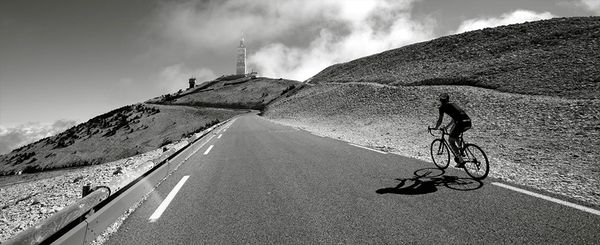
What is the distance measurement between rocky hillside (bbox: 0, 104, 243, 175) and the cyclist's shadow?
3501 cm

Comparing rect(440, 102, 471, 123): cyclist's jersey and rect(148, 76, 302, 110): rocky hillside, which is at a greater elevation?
rect(148, 76, 302, 110): rocky hillside

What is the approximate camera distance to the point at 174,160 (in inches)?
388

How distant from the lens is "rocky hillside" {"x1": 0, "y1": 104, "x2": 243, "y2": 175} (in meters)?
41.2

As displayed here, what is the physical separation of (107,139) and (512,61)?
60.7 metres

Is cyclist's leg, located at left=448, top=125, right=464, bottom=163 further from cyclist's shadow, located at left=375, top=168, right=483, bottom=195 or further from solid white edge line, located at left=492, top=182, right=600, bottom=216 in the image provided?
solid white edge line, located at left=492, top=182, right=600, bottom=216

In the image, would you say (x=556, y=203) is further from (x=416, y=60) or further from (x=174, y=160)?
(x=416, y=60)

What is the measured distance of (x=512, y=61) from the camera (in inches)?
1296

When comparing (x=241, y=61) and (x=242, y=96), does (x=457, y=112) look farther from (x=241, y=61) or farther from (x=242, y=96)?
(x=241, y=61)

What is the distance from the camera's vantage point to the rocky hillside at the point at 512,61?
75.5ft

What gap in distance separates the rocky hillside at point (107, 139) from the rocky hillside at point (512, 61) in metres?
29.5

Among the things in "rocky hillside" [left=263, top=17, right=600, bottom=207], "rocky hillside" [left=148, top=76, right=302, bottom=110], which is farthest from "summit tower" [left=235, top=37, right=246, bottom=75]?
"rocky hillside" [left=263, top=17, right=600, bottom=207]

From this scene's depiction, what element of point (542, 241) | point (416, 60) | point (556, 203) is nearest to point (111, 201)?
point (542, 241)

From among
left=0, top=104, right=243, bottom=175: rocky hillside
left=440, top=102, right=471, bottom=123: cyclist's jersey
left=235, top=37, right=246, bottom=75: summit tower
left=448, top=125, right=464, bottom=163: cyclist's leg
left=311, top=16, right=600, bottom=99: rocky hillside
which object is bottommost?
left=0, top=104, right=243, bottom=175: rocky hillside

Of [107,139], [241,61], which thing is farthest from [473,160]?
[241,61]
